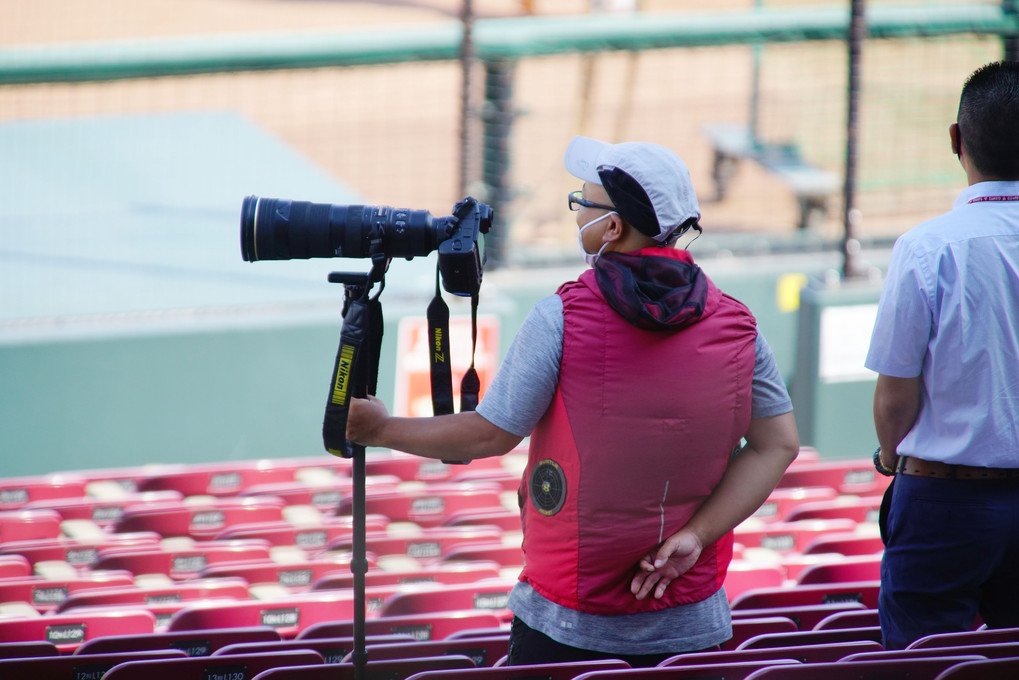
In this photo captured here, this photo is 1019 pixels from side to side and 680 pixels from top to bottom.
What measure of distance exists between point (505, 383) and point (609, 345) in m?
0.20

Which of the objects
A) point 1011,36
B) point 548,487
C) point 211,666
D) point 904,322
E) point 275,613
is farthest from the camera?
point 1011,36

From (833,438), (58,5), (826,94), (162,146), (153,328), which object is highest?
(58,5)

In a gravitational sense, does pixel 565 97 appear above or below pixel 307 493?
above

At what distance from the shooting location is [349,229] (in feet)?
7.93

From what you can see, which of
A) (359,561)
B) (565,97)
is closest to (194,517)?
(359,561)

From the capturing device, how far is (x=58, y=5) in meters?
16.7

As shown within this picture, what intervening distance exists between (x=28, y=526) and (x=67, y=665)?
5.76 ft

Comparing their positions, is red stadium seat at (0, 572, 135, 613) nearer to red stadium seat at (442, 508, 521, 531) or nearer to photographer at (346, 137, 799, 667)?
red stadium seat at (442, 508, 521, 531)

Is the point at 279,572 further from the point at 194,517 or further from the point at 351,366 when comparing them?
the point at 351,366

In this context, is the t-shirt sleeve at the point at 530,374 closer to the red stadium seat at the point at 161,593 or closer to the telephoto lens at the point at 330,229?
the telephoto lens at the point at 330,229

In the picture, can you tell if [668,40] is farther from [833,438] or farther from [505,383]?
[505,383]

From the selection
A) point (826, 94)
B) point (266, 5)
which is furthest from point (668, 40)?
point (266, 5)

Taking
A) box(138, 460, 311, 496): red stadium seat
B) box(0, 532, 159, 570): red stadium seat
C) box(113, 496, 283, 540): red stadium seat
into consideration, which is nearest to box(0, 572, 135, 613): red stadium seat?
box(0, 532, 159, 570): red stadium seat

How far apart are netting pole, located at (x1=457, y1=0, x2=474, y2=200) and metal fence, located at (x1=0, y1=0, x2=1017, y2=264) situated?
0.03 metres
